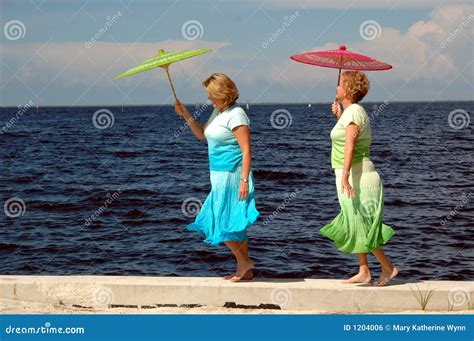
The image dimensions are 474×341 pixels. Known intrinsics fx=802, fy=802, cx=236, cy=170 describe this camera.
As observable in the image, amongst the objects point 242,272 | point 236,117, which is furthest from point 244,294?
point 236,117

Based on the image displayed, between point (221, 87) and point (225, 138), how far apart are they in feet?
1.38

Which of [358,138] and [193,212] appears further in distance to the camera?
[193,212]

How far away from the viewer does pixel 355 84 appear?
6438 millimetres

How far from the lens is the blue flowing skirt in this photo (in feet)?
21.9

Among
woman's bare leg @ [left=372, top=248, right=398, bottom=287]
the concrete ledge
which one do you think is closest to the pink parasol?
woman's bare leg @ [left=372, top=248, right=398, bottom=287]

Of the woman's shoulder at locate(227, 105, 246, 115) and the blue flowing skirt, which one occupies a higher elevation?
the woman's shoulder at locate(227, 105, 246, 115)

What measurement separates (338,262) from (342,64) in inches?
265

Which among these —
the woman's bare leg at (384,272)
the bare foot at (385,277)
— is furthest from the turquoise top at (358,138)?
the bare foot at (385,277)

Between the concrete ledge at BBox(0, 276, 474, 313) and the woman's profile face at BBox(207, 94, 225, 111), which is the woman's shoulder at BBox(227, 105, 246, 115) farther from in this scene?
the concrete ledge at BBox(0, 276, 474, 313)

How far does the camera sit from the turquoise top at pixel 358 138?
6405 millimetres

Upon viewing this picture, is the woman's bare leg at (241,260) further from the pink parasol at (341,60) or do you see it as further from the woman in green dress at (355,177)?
the pink parasol at (341,60)

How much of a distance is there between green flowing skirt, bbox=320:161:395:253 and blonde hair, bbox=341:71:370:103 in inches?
21.8

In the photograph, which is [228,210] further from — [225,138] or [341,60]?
[341,60]

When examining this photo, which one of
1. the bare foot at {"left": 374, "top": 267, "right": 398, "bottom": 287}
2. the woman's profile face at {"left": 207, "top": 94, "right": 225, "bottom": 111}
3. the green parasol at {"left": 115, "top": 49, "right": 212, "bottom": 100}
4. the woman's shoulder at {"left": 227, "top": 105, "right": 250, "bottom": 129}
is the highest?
the green parasol at {"left": 115, "top": 49, "right": 212, "bottom": 100}
